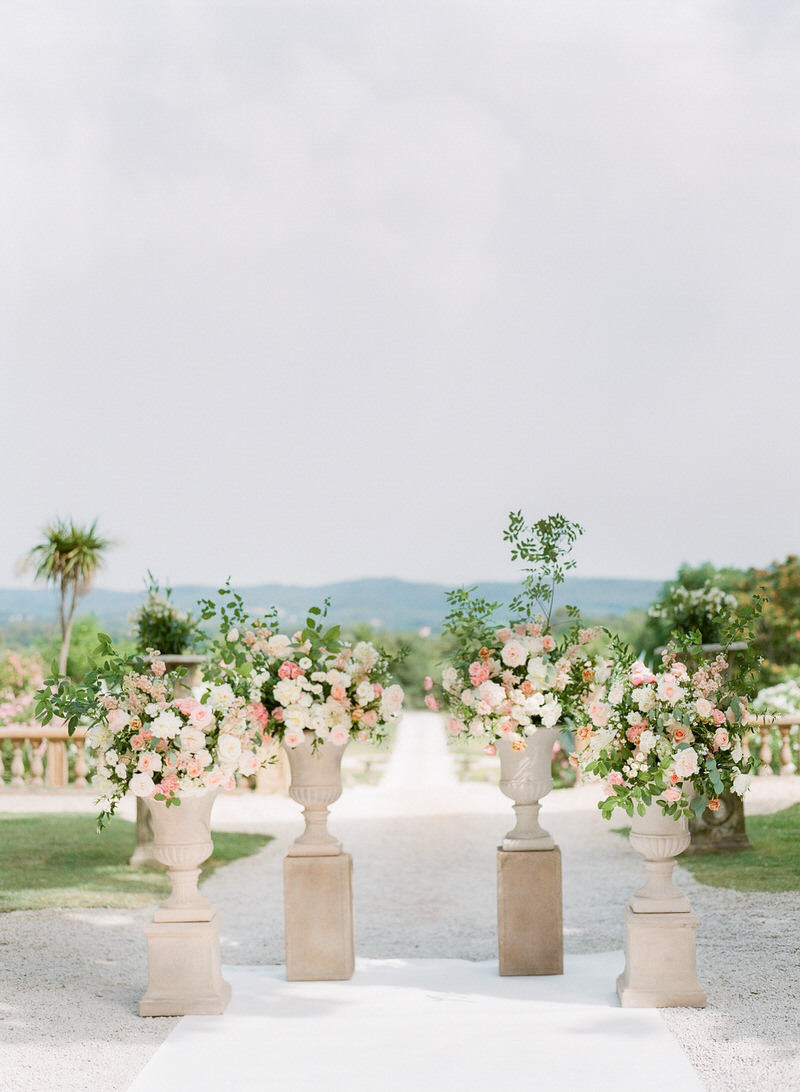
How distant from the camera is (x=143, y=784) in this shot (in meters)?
4.08

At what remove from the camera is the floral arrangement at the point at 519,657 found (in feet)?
14.8

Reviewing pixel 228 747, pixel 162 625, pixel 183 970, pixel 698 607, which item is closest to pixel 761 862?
pixel 698 607

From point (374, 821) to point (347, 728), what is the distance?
6.50m

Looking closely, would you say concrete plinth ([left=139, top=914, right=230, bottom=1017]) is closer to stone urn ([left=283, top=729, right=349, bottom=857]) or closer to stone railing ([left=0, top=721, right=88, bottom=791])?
stone urn ([left=283, top=729, right=349, bottom=857])

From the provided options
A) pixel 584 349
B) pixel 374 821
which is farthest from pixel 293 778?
pixel 584 349

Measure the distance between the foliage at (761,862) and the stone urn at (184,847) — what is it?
3971 mm

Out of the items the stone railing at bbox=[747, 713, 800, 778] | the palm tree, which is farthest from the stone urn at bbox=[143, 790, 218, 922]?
the palm tree

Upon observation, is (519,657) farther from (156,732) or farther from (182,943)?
(182,943)

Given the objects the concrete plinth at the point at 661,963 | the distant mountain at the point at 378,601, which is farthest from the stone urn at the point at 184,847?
the distant mountain at the point at 378,601

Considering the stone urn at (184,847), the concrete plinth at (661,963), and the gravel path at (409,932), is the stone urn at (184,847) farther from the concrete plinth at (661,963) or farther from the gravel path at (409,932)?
the concrete plinth at (661,963)

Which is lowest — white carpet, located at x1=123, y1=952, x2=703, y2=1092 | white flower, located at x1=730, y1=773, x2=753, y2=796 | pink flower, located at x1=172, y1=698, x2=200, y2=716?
white carpet, located at x1=123, y1=952, x2=703, y2=1092

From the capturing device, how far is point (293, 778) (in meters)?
4.69

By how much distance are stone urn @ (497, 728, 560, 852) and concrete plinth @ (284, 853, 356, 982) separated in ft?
2.32

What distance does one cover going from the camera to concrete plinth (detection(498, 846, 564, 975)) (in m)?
4.60
